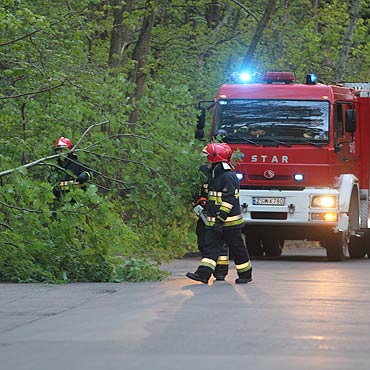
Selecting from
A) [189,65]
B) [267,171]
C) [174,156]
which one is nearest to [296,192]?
[267,171]

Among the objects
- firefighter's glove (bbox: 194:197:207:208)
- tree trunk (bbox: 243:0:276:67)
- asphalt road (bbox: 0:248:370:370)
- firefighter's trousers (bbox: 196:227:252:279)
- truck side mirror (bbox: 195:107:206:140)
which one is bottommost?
asphalt road (bbox: 0:248:370:370)

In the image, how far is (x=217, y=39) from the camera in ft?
129

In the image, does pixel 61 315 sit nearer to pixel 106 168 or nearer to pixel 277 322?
pixel 277 322

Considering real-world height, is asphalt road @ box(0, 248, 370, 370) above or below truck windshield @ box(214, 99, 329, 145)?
below

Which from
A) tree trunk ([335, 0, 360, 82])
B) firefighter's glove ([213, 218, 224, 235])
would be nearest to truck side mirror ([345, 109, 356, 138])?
firefighter's glove ([213, 218, 224, 235])

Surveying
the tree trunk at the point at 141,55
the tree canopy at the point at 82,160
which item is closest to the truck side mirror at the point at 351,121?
the tree canopy at the point at 82,160

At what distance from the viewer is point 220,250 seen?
54.0ft

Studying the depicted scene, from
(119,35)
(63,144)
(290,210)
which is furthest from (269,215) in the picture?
(119,35)

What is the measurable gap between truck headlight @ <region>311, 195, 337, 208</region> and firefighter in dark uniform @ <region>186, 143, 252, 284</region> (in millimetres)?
5646

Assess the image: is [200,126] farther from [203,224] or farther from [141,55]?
[141,55]

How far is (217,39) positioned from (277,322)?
27917 millimetres

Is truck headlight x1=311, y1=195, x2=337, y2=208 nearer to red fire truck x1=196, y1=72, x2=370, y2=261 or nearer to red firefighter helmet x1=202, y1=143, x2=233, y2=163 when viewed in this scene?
red fire truck x1=196, y1=72, x2=370, y2=261

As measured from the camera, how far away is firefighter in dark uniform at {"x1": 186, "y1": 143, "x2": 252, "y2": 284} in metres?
16.1

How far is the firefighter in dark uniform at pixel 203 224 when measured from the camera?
1686cm
